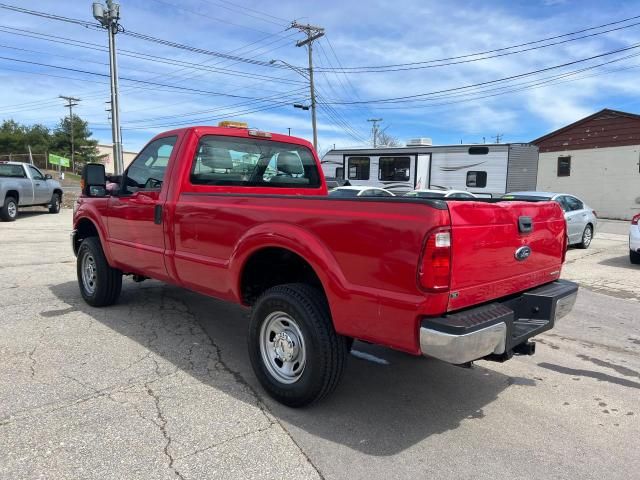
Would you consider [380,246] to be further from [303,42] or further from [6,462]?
[303,42]

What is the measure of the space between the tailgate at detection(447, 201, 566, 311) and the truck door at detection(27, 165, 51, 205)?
16.9 m

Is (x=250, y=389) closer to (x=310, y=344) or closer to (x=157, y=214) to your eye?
(x=310, y=344)

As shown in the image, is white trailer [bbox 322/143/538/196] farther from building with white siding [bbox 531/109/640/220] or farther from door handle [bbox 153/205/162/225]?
door handle [bbox 153/205/162/225]

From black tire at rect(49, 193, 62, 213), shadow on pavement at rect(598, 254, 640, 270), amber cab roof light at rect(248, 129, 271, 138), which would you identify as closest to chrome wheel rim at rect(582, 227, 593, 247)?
shadow on pavement at rect(598, 254, 640, 270)

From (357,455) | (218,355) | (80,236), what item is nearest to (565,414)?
(357,455)

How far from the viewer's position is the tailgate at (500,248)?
106 inches

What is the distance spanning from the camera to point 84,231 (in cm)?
609

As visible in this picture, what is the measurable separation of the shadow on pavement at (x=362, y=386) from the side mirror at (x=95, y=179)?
1.35m

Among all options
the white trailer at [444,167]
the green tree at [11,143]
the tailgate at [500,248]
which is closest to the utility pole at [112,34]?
the white trailer at [444,167]

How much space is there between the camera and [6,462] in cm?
266

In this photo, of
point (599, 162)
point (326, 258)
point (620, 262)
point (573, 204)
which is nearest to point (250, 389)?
point (326, 258)

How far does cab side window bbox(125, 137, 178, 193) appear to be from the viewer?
15.0ft

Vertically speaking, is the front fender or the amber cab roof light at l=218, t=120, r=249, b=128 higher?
the amber cab roof light at l=218, t=120, r=249, b=128

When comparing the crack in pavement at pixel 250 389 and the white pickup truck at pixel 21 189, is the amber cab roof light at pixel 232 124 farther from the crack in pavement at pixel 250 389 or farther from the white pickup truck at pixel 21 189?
the white pickup truck at pixel 21 189
